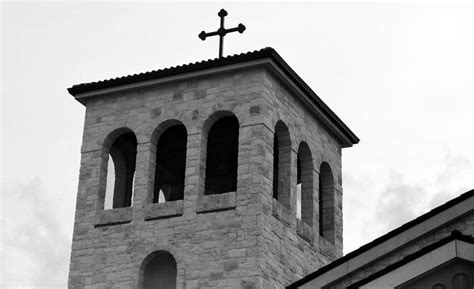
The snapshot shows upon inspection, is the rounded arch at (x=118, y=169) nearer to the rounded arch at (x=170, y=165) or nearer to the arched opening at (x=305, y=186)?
the rounded arch at (x=170, y=165)

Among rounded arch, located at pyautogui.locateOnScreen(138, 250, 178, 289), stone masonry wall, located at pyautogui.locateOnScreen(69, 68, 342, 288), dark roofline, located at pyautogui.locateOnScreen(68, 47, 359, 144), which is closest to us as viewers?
stone masonry wall, located at pyautogui.locateOnScreen(69, 68, 342, 288)

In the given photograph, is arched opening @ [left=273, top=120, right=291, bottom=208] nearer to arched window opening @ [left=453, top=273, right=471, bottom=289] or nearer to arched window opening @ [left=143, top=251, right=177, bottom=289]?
arched window opening @ [left=143, top=251, right=177, bottom=289]

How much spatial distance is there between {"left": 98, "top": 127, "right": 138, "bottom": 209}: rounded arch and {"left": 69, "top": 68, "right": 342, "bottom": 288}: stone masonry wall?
10 centimetres

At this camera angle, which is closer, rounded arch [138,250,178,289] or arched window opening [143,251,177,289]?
rounded arch [138,250,178,289]

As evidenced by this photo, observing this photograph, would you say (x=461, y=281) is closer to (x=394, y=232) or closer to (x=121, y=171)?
(x=394, y=232)

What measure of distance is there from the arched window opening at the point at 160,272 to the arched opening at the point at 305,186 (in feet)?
11.4

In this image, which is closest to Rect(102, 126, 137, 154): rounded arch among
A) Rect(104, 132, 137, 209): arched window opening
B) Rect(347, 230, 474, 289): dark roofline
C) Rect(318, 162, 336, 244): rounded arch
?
Rect(104, 132, 137, 209): arched window opening

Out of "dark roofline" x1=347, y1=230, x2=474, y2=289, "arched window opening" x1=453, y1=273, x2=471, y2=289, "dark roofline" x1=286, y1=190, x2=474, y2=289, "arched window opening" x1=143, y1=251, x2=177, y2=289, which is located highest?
"arched window opening" x1=143, y1=251, x2=177, y2=289

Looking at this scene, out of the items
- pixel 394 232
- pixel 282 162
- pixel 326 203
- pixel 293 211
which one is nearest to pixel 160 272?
pixel 293 211

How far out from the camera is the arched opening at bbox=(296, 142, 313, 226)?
2756 centimetres

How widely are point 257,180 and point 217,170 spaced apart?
4.01 meters

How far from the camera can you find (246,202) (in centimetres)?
2503

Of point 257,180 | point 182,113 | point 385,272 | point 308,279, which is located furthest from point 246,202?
point 385,272

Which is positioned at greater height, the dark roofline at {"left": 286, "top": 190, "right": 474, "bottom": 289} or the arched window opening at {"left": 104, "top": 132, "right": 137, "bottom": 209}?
the arched window opening at {"left": 104, "top": 132, "right": 137, "bottom": 209}
